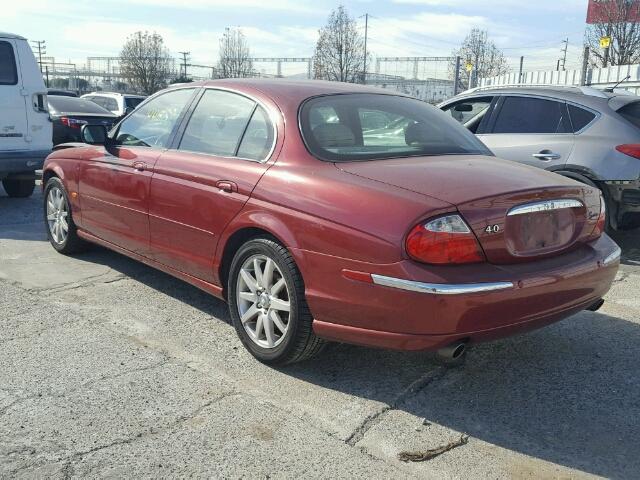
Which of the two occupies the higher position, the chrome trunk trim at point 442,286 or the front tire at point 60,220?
the chrome trunk trim at point 442,286

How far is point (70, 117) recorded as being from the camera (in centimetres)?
1312

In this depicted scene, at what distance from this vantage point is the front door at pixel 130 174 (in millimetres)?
4555

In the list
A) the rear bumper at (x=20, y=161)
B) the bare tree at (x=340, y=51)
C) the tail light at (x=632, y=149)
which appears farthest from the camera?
the bare tree at (x=340, y=51)

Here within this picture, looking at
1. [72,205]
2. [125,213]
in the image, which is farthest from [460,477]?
[72,205]

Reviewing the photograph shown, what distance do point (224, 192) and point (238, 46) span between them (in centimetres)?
5421

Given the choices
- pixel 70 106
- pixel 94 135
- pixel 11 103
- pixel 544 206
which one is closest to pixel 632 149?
pixel 544 206

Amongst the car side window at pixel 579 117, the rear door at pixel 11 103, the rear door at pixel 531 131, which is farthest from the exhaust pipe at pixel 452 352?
the rear door at pixel 11 103

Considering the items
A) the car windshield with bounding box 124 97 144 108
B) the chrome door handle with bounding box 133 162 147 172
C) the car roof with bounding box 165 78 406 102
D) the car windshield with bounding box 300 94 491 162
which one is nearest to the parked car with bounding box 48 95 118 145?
the car windshield with bounding box 124 97 144 108

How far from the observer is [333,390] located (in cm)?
339

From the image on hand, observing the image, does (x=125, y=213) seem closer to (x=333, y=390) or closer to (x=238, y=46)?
(x=333, y=390)

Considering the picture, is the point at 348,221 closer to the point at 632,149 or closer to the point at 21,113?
the point at 632,149

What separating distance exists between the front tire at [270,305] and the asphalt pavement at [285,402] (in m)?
0.15

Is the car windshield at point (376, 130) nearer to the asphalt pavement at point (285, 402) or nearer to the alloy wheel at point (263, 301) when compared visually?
the alloy wheel at point (263, 301)

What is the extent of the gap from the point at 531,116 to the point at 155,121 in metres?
4.01
